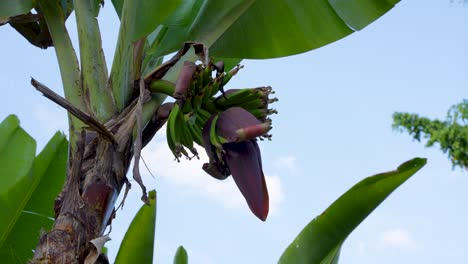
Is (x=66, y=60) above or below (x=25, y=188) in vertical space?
above

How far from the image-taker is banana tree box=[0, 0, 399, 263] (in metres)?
1.01

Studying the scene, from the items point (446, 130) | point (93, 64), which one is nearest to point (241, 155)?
point (93, 64)

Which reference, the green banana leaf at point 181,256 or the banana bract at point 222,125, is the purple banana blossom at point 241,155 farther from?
the green banana leaf at point 181,256

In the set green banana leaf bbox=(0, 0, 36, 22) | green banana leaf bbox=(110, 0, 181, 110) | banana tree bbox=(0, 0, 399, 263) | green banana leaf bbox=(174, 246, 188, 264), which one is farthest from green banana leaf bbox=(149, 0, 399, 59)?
green banana leaf bbox=(174, 246, 188, 264)

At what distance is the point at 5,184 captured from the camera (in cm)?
152

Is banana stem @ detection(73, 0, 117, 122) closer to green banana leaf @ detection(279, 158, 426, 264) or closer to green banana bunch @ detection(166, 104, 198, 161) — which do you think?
green banana bunch @ detection(166, 104, 198, 161)

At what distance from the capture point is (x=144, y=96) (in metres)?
1.18

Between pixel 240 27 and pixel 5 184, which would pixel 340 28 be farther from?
pixel 5 184

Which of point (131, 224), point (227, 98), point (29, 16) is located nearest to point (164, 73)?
point (227, 98)

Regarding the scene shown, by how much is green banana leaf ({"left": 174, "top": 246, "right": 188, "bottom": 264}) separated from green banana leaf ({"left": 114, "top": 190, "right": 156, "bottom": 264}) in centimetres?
17

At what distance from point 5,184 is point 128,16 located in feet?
1.94

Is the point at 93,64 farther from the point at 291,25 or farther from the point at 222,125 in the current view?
the point at 291,25

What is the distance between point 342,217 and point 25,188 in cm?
91

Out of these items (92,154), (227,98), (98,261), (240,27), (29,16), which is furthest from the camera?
(240,27)
